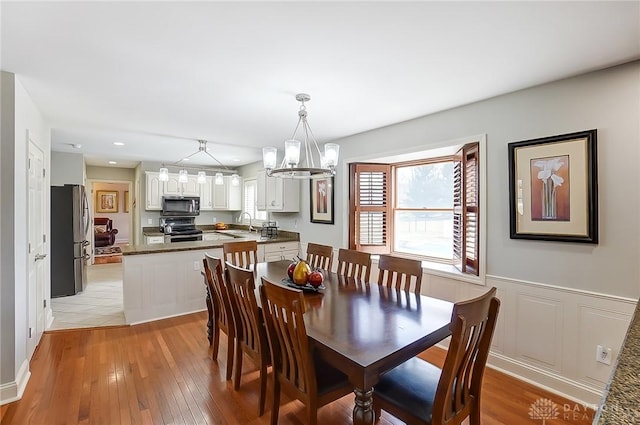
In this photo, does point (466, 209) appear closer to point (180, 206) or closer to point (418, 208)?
point (418, 208)

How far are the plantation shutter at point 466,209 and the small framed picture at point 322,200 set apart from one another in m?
1.74

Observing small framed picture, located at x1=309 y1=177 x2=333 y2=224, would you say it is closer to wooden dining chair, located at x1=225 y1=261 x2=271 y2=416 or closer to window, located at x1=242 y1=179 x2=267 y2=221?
window, located at x1=242 y1=179 x2=267 y2=221

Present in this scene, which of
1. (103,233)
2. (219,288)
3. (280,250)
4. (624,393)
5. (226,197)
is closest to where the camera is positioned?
(624,393)

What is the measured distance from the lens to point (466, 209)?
313 centimetres

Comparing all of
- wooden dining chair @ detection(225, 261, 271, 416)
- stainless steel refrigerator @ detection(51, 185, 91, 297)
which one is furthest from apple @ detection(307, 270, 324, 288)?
stainless steel refrigerator @ detection(51, 185, 91, 297)

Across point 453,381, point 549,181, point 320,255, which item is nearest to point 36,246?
point 320,255

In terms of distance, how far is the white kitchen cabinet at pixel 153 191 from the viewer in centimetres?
618

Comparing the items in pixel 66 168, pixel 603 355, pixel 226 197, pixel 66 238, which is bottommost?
pixel 603 355

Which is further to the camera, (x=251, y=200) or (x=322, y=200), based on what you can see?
(x=251, y=200)

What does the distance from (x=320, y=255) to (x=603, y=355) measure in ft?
7.87

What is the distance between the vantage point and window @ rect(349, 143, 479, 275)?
3.16 meters

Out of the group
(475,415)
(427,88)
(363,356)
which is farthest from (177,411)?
(427,88)

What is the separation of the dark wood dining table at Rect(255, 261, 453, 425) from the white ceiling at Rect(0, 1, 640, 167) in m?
1.66

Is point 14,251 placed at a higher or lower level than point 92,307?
higher
